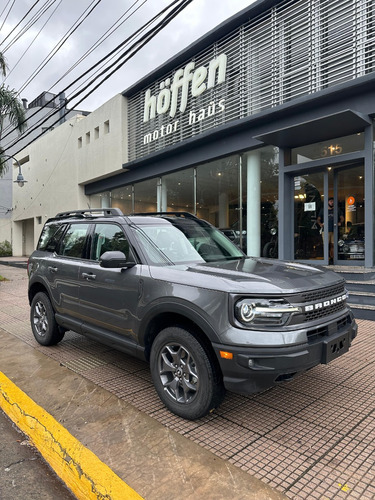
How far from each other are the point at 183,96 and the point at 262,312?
1168 cm

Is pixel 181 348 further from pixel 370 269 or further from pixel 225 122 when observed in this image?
pixel 225 122

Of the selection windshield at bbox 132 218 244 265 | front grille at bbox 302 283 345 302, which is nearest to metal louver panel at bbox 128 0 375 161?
windshield at bbox 132 218 244 265

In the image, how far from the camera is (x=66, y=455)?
2.62 meters

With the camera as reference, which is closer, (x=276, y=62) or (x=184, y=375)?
(x=184, y=375)

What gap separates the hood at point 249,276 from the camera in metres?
2.86

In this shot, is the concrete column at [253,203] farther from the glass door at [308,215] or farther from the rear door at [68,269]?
the rear door at [68,269]

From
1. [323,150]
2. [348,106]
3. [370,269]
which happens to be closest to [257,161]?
[323,150]

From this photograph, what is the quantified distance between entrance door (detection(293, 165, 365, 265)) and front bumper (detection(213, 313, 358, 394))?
22.6 ft

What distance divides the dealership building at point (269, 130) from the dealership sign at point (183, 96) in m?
0.04

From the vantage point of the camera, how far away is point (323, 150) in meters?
9.23

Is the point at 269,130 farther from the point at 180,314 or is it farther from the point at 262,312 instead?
the point at 262,312

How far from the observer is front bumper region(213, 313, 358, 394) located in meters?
2.65

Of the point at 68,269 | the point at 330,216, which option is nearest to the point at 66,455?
the point at 68,269

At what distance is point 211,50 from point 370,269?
Result: 8.66 meters
